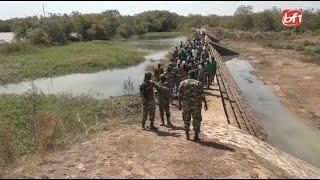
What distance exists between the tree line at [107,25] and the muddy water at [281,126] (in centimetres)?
3296

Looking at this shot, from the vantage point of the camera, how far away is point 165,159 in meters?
8.96

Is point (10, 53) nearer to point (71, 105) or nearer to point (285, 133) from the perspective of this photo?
point (71, 105)

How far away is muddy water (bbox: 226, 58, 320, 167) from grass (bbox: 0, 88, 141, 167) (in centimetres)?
547

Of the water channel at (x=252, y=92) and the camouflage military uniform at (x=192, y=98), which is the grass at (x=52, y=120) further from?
the water channel at (x=252, y=92)

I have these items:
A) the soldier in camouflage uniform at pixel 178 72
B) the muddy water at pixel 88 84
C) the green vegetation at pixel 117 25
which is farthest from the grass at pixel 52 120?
the green vegetation at pixel 117 25

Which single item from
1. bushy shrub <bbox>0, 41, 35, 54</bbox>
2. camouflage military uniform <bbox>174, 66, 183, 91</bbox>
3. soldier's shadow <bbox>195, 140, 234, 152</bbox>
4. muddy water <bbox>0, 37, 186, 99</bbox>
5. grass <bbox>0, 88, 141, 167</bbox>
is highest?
camouflage military uniform <bbox>174, 66, 183, 91</bbox>

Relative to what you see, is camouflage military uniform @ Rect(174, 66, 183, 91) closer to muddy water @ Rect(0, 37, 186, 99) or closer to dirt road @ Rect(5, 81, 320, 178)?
dirt road @ Rect(5, 81, 320, 178)

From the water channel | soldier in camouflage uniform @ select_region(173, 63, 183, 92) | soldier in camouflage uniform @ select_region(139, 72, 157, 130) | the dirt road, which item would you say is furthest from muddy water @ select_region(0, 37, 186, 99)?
the dirt road

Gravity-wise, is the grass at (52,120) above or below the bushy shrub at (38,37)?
below

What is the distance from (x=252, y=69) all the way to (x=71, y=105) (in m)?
20.3

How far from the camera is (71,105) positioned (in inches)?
686

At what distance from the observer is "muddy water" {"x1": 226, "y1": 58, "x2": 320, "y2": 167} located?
1438 cm

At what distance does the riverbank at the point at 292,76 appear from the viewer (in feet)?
65.7

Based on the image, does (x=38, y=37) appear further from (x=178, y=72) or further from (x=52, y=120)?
(x=52, y=120)
